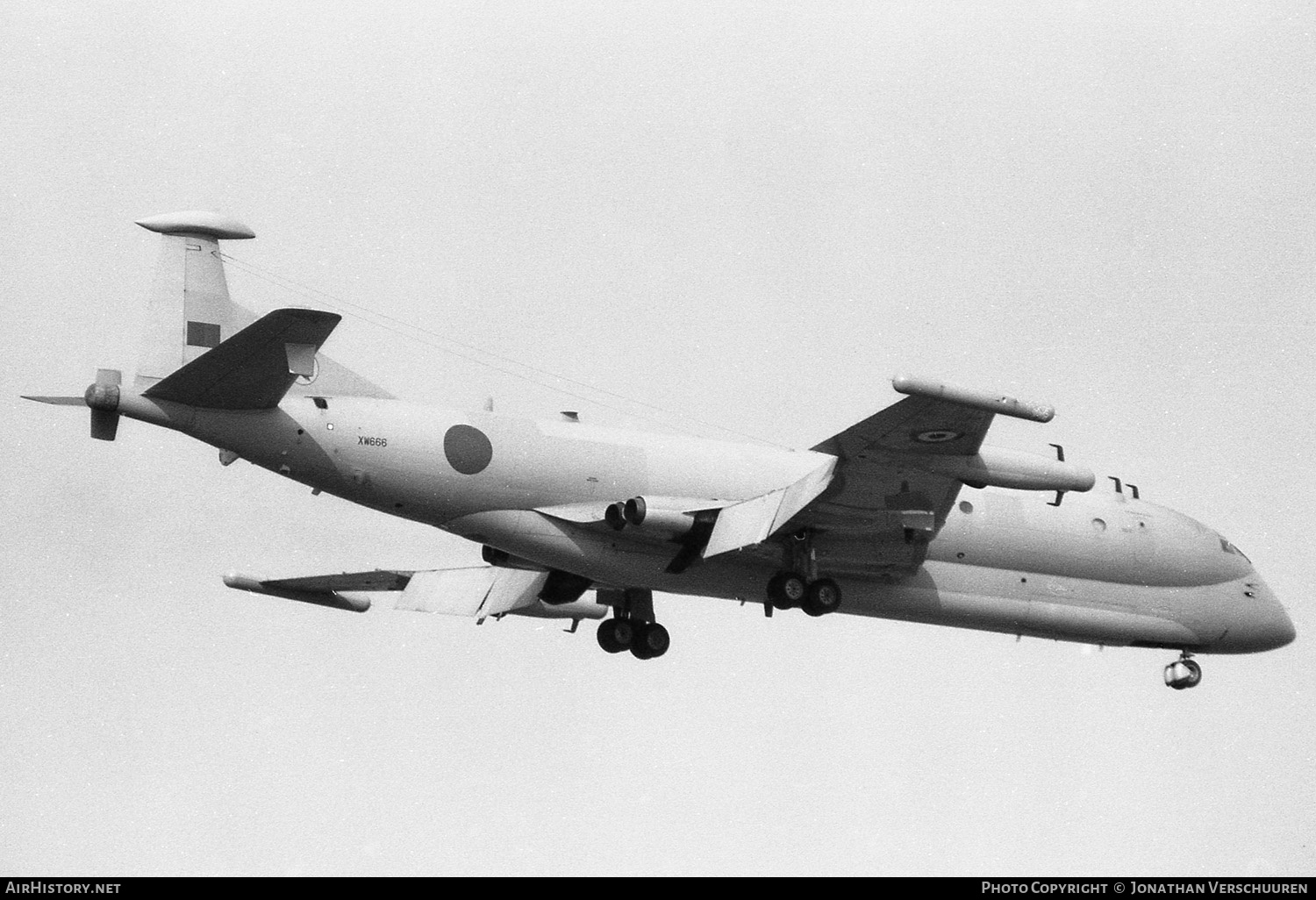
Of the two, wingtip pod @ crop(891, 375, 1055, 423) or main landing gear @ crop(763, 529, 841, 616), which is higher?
wingtip pod @ crop(891, 375, 1055, 423)

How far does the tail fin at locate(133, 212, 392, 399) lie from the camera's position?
26141mm

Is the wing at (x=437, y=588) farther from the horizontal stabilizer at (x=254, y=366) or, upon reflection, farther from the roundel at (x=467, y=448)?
the horizontal stabilizer at (x=254, y=366)

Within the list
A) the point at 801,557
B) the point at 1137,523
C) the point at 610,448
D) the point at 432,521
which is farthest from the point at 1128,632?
the point at 432,521

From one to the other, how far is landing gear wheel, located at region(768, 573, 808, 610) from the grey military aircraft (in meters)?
0.03

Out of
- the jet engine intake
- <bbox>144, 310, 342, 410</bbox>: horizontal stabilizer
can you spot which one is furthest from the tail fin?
the jet engine intake

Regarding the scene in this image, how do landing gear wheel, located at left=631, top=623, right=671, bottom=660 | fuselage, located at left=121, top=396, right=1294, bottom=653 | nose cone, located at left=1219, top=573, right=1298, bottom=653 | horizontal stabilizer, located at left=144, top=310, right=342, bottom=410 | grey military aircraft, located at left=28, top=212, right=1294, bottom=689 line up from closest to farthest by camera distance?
horizontal stabilizer, located at left=144, top=310, right=342, bottom=410
grey military aircraft, located at left=28, top=212, right=1294, bottom=689
fuselage, located at left=121, top=396, right=1294, bottom=653
landing gear wheel, located at left=631, top=623, right=671, bottom=660
nose cone, located at left=1219, top=573, right=1298, bottom=653

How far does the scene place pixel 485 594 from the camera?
3192 centimetres

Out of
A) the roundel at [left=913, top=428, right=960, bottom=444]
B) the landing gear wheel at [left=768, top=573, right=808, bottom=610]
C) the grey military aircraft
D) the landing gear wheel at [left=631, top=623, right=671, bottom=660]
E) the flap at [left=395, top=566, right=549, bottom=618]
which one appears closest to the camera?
the grey military aircraft

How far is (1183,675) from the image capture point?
3167cm

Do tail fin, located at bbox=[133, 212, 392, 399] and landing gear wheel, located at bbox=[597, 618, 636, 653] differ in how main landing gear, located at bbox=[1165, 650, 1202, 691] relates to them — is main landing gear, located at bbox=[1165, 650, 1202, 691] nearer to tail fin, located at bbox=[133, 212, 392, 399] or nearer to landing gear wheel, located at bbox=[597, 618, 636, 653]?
landing gear wheel, located at bbox=[597, 618, 636, 653]
